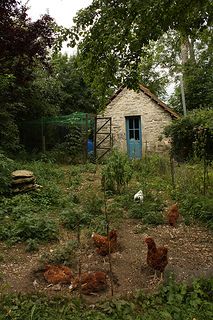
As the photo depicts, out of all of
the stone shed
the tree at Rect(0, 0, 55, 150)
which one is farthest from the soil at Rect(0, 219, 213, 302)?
the stone shed

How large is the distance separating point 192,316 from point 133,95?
13480mm

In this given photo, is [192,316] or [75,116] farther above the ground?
[75,116]

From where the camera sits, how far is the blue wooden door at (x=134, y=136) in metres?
15.9

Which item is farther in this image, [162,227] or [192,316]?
[162,227]

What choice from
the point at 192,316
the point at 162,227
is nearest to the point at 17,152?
the point at 162,227

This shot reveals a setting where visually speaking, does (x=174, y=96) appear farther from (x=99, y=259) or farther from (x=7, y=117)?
(x=99, y=259)

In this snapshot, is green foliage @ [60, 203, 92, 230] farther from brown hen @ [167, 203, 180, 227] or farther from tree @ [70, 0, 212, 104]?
tree @ [70, 0, 212, 104]

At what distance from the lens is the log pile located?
7781 millimetres

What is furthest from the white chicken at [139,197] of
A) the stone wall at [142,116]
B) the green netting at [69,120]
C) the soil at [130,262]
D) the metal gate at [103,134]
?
the metal gate at [103,134]

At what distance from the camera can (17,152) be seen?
1284 cm

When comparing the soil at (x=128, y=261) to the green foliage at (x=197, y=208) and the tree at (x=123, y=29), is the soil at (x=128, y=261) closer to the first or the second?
the green foliage at (x=197, y=208)

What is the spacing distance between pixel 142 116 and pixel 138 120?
36cm

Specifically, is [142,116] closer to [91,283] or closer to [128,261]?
[128,261]

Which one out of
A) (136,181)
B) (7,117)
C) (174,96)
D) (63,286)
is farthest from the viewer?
(174,96)
